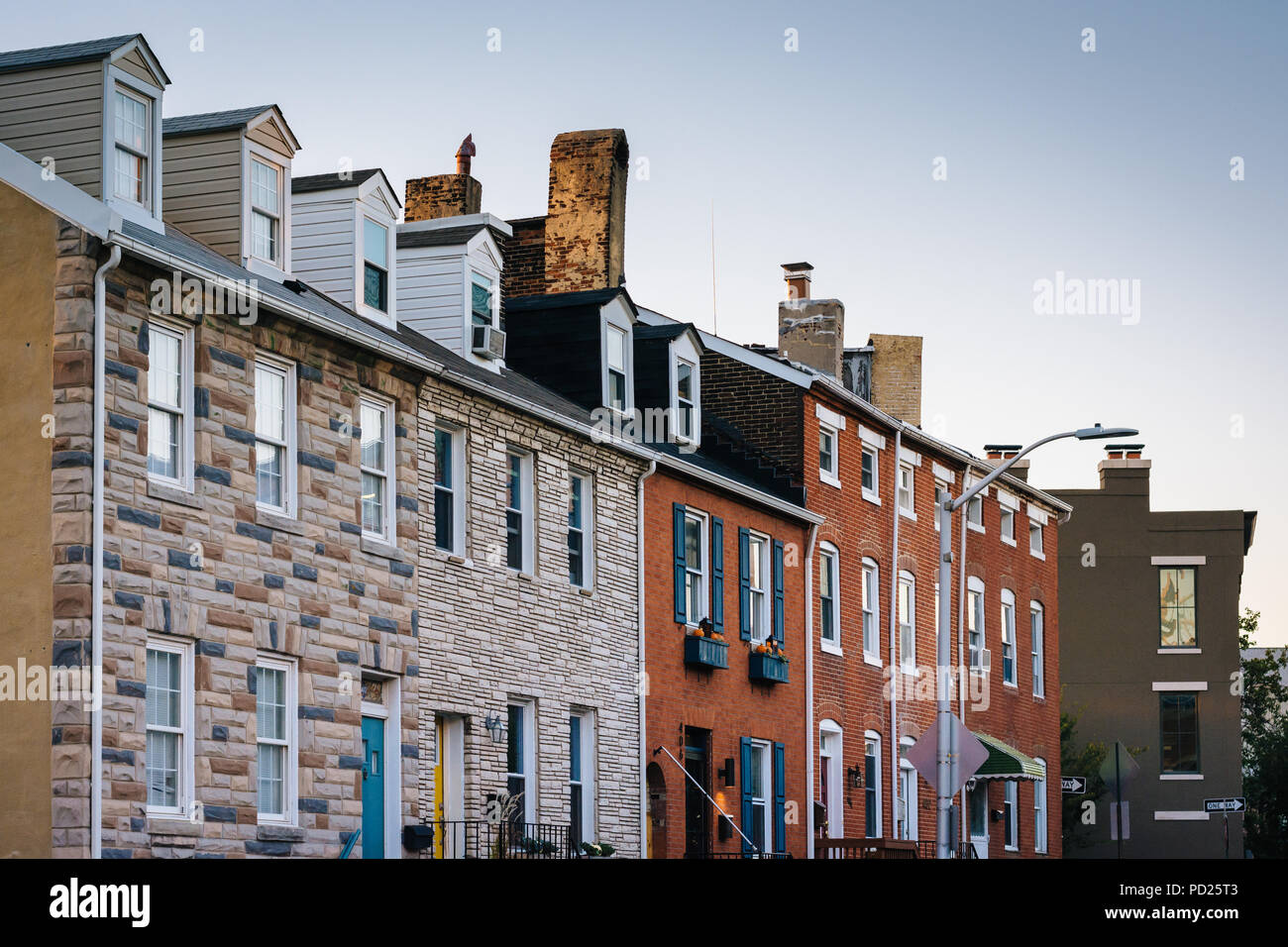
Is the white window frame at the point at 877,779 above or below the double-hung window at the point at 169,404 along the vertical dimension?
below

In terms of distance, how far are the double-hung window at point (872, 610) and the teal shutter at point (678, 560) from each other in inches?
290

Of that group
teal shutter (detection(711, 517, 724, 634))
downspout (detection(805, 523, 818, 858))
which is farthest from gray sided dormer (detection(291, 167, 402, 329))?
downspout (detection(805, 523, 818, 858))

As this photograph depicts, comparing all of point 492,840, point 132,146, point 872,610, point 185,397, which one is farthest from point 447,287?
point 872,610

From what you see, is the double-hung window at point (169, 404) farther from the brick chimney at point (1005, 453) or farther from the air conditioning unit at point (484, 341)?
the brick chimney at point (1005, 453)

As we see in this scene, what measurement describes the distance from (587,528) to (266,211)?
7364 millimetres

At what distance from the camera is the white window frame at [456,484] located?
78.7 feet

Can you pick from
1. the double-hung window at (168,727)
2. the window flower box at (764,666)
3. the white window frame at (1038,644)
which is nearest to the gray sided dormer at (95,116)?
the double-hung window at (168,727)

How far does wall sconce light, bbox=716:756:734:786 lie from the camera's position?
30297 mm

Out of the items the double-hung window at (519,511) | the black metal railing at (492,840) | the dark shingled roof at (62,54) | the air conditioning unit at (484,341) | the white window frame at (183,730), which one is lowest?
the black metal railing at (492,840)

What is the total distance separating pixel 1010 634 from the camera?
4388 centimetres

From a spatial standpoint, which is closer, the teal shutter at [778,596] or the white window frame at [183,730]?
the white window frame at [183,730]

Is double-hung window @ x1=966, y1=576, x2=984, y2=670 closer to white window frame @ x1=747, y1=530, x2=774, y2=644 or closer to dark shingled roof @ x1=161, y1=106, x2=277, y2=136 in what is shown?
white window frame @ x1=747, y1=530, x2=774, y2=644
